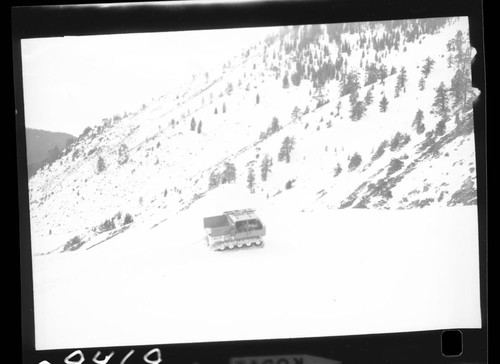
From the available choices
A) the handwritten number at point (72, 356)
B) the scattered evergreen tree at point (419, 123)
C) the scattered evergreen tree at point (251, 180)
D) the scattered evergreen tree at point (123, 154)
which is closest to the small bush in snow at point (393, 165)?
the scattered evergreen tree at point (419, 123)

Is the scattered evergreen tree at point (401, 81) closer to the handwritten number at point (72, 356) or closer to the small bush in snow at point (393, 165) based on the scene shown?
the small bush in snow at point (393, 165)

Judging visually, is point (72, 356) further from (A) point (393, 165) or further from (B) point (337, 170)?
(A) point (393, 165)

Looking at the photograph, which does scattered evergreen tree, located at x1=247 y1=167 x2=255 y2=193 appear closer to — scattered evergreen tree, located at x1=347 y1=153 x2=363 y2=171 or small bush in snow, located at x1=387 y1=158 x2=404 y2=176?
scattered evergreen tree, located at x1=347 y1=153 x2=363 y2=171

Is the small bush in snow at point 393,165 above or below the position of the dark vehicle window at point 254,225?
above

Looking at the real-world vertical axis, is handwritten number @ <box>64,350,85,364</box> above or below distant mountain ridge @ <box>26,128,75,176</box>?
below

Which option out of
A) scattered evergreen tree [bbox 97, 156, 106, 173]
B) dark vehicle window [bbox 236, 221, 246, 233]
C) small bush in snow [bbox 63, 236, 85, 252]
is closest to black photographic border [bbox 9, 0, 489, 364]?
small bush in snow [bbox 63, 236, 85, 252]

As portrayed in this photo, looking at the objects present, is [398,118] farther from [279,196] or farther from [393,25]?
[279,196]

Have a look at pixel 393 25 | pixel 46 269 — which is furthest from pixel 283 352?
pixel 393 25
